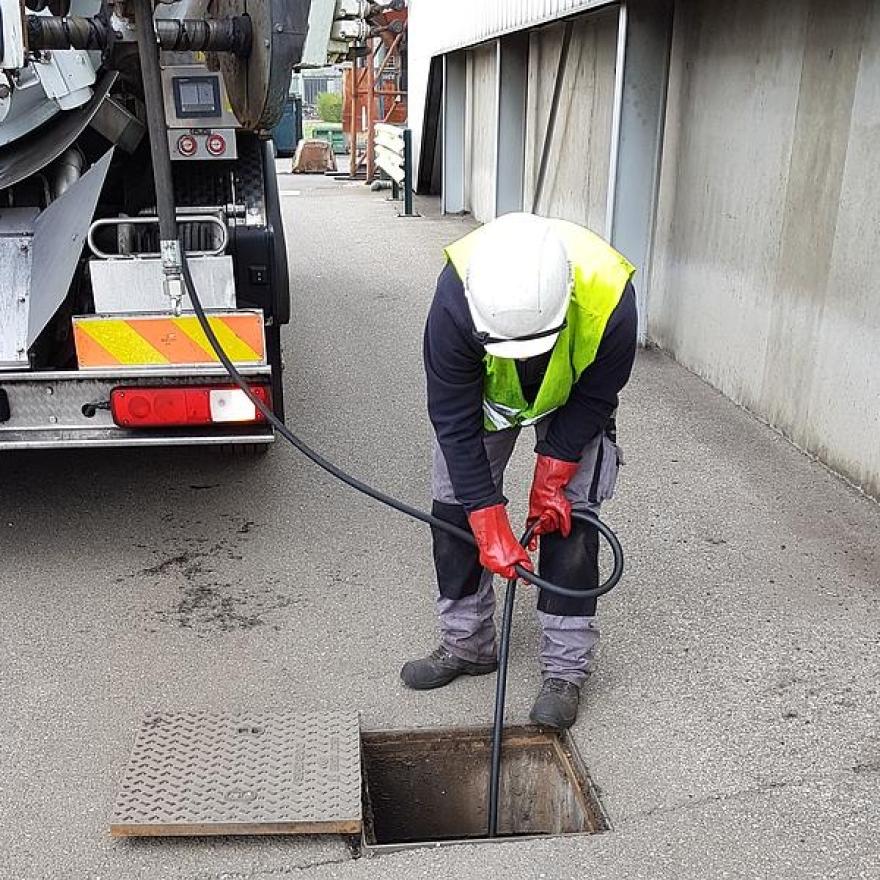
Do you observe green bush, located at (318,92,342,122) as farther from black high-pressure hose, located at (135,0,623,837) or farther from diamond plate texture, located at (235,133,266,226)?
black high-pressure hose, located at (135,0,623,837)

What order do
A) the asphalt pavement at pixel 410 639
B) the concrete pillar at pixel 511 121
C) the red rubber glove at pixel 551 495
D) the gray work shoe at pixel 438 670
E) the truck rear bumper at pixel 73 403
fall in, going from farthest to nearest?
the concrete pillar at pixel 511 121
the truck rear bumper at pixel 73 403
the gray work shoe at pixel 438 670
the red rubber glove at pixel 551 495
the asphalt pavement at pixel 410 639

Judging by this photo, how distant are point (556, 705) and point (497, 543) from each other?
0.60 meters

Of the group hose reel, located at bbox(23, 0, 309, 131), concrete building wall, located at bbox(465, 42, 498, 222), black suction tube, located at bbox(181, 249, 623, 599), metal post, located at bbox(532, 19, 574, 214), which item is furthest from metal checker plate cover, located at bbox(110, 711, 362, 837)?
concrete building wall, located at bbox(465, 42, 498, 222)

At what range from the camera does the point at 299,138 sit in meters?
24.9

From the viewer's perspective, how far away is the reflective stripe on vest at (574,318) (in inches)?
107

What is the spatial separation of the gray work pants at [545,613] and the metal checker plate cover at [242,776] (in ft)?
1.48

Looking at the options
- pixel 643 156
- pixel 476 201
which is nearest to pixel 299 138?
pixel 476 201

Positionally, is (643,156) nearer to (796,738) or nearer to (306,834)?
(796,738)

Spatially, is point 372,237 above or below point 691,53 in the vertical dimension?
below

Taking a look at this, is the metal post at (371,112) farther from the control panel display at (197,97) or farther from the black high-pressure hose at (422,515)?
the black high-pressure hose at (422,515)

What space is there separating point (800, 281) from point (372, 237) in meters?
7.92

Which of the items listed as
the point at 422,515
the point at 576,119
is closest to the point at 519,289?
the point at 422,515

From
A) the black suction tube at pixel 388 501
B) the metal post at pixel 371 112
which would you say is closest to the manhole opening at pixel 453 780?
the black suction tube at pixel 388 501

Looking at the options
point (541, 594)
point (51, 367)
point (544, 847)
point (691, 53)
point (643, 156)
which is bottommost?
point (544, 847)
